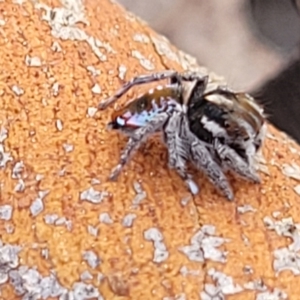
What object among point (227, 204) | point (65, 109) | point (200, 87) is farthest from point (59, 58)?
point (227, 204)

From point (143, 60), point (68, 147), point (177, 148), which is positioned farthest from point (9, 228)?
point (143, 60)

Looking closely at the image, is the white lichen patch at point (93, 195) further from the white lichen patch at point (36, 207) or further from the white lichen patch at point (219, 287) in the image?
the white lichen patch at point (219, 287)

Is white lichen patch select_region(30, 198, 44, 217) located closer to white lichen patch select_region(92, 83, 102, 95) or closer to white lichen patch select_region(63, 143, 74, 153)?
white lichen patch select_region(63, 143, 74, 153)

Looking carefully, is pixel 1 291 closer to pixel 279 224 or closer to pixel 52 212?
pixel 52 212

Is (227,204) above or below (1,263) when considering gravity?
above

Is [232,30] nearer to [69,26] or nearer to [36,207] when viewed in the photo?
[69,26]

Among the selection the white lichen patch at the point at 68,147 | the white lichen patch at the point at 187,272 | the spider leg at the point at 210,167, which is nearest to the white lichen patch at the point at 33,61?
the white lichen patch at the point at 68,147
